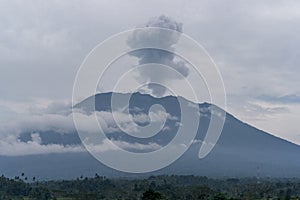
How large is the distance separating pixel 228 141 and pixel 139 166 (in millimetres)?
148655

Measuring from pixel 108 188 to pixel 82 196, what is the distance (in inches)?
335

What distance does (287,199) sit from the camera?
41.5 meters

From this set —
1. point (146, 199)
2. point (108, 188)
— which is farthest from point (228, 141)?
point (146, 199)

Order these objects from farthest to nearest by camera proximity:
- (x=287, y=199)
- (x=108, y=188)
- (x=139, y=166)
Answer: (x=108, y=188)
(x=287, y=199)
(x=139, y=166)

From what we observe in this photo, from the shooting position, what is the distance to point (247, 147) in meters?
191

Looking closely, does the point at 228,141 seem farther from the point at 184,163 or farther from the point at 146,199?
the point at 146,199

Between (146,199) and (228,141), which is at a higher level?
(228,141)

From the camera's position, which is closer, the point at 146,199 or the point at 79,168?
the point at 146,199

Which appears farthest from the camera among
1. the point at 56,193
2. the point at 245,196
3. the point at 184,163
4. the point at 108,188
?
the point at 184,163

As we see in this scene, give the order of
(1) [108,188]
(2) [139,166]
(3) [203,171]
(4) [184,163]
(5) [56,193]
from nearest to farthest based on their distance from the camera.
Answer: (2) [139,166]
(5) [56,193]
(1) [108,188]
(3) [203,171]
(4) [184,163]

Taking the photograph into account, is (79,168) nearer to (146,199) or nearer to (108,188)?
(108,188)

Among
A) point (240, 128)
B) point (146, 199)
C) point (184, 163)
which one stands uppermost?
point (240, 128)

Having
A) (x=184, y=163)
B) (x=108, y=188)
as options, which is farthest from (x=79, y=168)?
(x=108, y=188)

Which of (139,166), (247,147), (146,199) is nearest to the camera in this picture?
(139,166)
